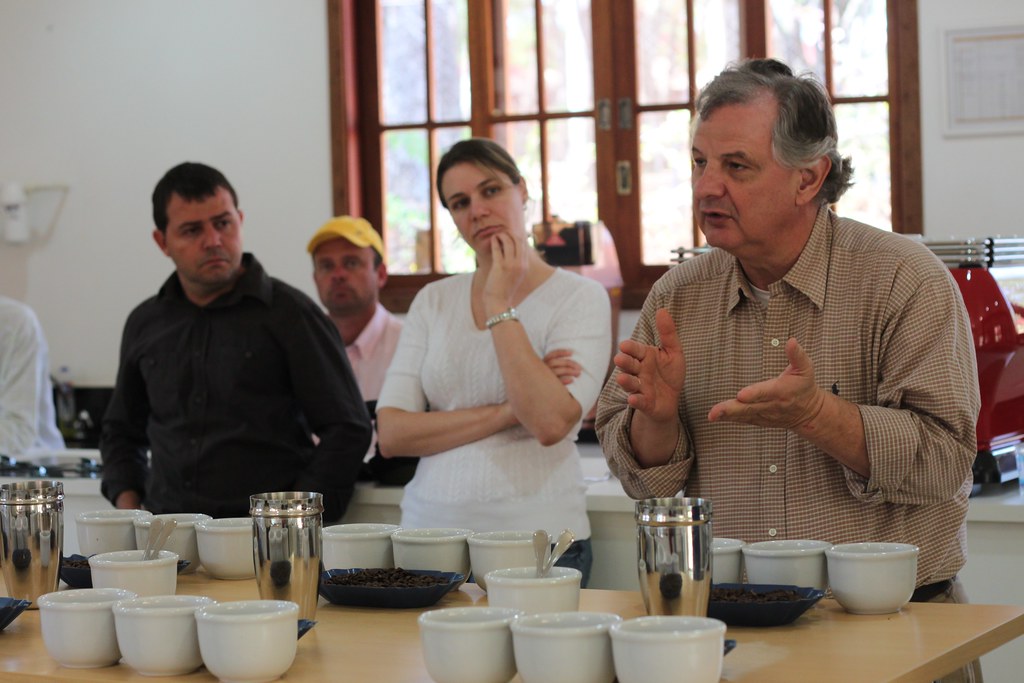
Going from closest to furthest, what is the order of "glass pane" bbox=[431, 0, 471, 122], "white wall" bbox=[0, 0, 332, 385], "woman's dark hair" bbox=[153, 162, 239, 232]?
"woman's dark hair" bbox=[153, 162, 239, 232], "glass pane" bbox=[431, 0, 471, 122], "white wall" bbox=[0, 0, 332, 385]

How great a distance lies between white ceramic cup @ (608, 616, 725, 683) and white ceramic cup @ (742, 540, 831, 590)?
1.24ft

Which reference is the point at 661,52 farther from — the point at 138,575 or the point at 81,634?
the point at 81,634

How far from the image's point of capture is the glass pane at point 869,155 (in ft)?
14.4

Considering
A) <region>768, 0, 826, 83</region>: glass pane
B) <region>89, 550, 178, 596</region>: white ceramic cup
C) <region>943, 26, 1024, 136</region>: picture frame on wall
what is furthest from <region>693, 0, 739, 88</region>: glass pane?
<region>89, 550, 178, 596</region>: white ceramic cup

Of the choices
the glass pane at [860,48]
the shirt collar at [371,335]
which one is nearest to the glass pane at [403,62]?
the shirt collar at [371,335]

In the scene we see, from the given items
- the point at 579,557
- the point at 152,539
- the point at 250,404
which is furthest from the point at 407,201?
the point at 152,539

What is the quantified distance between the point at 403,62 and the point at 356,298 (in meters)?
1.45

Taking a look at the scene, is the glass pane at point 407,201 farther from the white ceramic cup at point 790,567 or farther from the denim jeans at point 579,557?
the white ceramic cup at point 790,567

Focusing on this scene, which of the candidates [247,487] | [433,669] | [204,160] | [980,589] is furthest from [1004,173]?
[433,669]

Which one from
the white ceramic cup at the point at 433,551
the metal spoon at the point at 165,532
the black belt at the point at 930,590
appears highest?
the metal spoon at the point at 165,532

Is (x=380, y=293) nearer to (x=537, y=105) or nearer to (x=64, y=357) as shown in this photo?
(x=537, y=105)

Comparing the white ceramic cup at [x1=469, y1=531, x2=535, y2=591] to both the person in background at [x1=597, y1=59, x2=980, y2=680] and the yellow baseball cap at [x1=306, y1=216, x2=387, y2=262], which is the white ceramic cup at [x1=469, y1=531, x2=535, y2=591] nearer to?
the person in background at [x1=597, y1=59, x2=980, y2=680]

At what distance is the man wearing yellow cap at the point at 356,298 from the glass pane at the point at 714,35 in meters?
1.35

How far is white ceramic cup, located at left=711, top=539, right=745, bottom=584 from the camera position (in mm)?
1546
